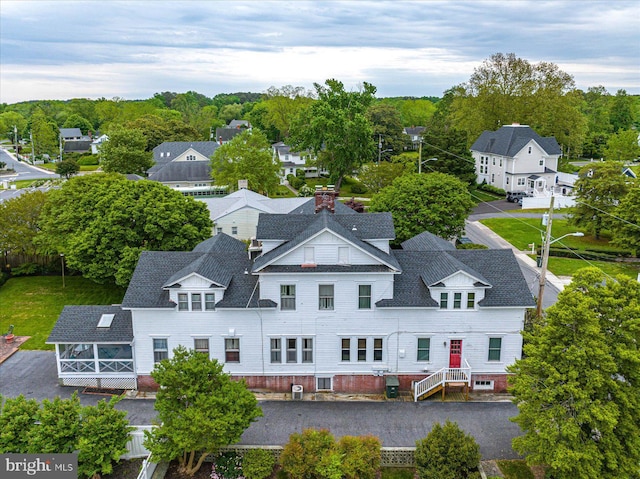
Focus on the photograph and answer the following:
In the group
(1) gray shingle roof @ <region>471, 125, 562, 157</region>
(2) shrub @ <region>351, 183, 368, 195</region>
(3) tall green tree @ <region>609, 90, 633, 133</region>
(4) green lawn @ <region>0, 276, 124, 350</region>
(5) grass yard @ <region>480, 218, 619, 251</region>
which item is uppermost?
(3) tall green tree @ <region>609, 90, 633, 133</region>

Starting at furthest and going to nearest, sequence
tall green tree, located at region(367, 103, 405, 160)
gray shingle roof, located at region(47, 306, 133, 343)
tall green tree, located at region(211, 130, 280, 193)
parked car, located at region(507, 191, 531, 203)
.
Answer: tall green tree, located at region(367, 103, 405, 160) → parked car, located at region(507, 191, 531, 203) → tall green tree, located at region(211, 130, 280, 193) → gray shingle roof, located at region(47, 306, 133, 343)

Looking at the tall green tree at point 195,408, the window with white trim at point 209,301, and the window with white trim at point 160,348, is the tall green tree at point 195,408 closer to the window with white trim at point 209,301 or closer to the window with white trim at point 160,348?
the window with white trim at point 209,301

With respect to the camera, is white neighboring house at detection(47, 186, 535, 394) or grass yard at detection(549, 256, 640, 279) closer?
white neighboring house at detection(47, 186, 535, 394)

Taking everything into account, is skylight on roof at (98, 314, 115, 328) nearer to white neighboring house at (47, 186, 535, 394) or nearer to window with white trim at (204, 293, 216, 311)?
white neighboring house at (47, 186, 535, 394)

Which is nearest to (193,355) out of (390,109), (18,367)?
(18,367)

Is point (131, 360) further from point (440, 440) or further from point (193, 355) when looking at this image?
point (440, 440)

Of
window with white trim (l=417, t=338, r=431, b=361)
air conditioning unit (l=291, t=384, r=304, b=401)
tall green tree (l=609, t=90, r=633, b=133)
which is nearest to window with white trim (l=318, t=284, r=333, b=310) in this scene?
air conditioning unit (l=291, t=384, r=304, b=401)

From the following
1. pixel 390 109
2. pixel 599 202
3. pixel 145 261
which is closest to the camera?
pixel 145 261
